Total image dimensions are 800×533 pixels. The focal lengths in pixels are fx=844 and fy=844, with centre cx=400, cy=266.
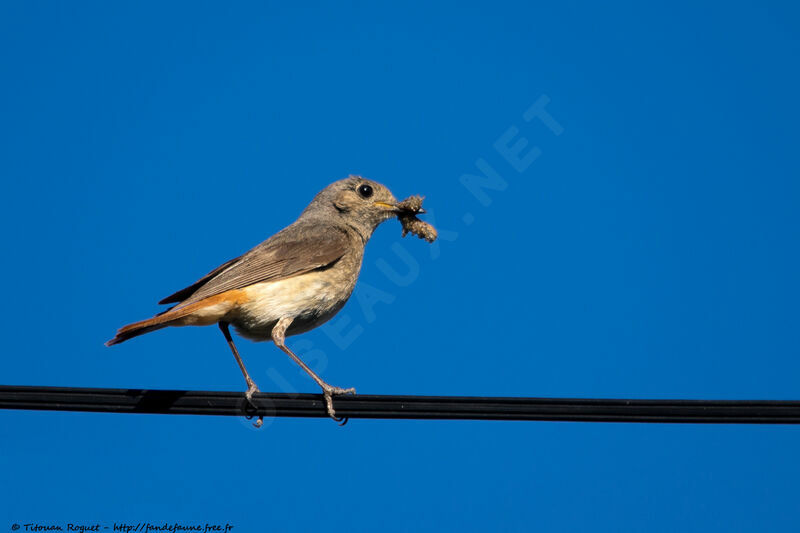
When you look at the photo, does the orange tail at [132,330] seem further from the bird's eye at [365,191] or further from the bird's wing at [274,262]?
the bird's eye at [365,191]

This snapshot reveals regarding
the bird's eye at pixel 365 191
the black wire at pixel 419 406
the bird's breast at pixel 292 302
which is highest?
the bird's eye at pixel 365 191

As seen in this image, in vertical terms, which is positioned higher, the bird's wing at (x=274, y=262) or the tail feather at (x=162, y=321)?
the bird's wing at (x=274, y=262)

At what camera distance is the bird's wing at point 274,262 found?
8.42m

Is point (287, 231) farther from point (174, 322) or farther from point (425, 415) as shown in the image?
point (425, 415)

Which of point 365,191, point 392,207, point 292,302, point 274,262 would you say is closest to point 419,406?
point 292,302

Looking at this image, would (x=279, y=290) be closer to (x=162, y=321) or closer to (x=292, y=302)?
(x=292, y=302)

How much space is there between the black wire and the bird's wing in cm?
183

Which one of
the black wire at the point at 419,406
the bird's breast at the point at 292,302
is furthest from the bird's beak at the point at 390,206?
the black wire at the point at 419,406

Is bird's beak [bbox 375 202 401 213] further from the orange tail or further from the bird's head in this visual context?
the orange tail

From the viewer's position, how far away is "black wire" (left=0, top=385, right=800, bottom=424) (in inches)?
216

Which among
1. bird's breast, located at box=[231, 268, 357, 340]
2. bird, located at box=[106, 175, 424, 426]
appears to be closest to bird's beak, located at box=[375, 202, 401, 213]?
bird, located at box=[106, 175, 424, 426]

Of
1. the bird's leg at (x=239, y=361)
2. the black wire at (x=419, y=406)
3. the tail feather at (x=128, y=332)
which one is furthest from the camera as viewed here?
the bird's leg at (x=239, y=361)

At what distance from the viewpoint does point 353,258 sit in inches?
372

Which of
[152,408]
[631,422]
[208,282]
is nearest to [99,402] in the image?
[152,408]
